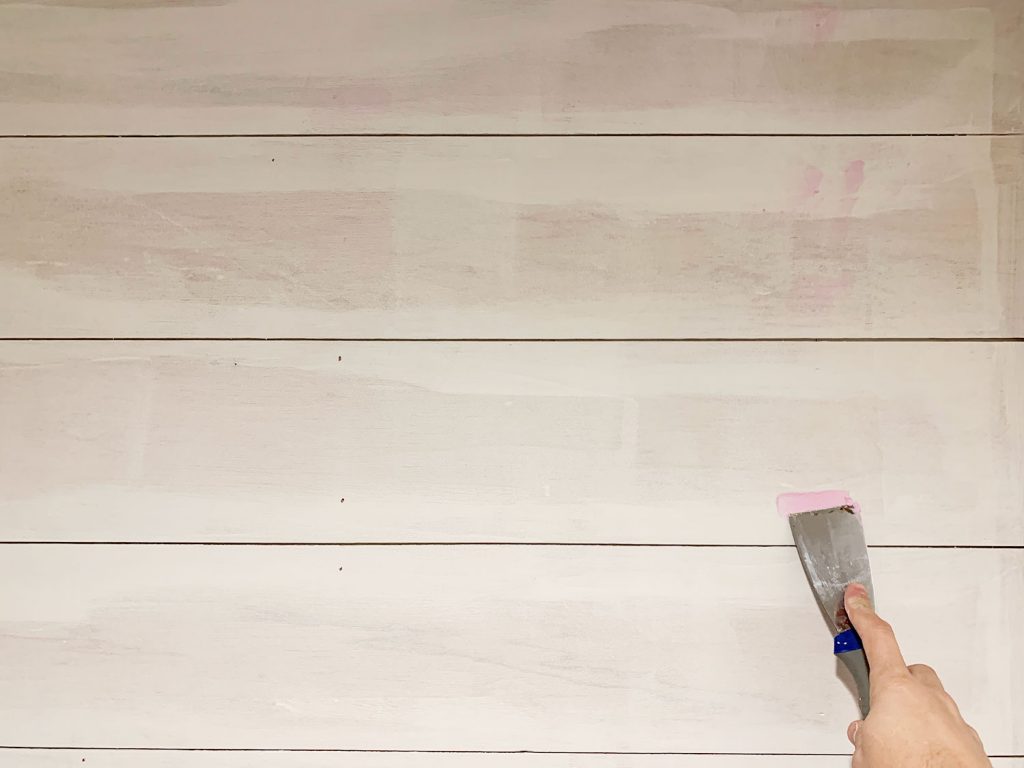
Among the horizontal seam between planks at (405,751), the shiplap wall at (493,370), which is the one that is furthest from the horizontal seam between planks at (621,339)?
the horizontal seam between planks at (405,751)

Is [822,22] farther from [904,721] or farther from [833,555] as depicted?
[904,721]

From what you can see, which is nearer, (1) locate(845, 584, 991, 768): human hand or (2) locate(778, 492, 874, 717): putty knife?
(1) locate(845, 584, 991, 768): human hand

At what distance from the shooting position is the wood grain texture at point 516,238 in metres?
0.71

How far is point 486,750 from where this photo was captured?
0.68 m

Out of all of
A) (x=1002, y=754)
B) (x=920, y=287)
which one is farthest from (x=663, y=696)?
(x=920, y=287)

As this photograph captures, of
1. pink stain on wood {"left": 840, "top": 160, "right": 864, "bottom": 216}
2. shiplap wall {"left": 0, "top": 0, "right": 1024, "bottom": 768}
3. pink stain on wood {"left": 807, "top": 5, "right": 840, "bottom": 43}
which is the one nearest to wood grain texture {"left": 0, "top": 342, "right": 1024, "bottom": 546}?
shiplap wall {"left": 0, "top": 0, "right": 1024, "bottom": 768}

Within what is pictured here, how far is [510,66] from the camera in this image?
73 centimetres

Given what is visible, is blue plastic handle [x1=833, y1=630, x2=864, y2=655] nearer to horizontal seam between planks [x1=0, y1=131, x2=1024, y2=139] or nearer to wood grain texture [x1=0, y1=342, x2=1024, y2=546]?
wood grain texture [x1=0, y1=342, x2=1024, y2=546]

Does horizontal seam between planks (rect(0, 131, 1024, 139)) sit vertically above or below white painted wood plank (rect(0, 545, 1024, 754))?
above

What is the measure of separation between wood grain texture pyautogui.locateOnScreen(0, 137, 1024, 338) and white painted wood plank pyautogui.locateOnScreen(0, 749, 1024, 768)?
37 centimetres

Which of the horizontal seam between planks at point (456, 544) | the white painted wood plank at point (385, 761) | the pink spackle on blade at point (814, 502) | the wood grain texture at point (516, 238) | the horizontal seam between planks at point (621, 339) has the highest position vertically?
the wood grain texture at point (516, 238)

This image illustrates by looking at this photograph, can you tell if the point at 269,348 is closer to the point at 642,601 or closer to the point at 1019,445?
the point at 642,601

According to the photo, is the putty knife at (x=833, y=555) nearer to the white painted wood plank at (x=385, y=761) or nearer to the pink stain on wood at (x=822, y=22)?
the white painted wood plank at (x=385, y=761)

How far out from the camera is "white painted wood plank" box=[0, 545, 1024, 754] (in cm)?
68
